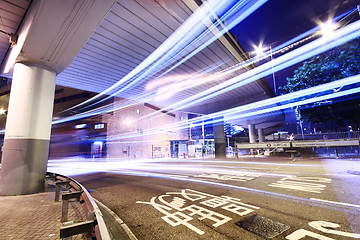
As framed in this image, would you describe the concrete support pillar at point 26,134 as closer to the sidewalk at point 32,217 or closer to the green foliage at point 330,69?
the sidewalk at point 32,217

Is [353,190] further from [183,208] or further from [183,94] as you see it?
[183,94]

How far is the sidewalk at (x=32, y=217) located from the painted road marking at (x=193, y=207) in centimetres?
183

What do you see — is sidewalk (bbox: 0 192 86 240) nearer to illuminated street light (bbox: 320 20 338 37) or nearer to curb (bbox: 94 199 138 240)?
curb (bbox: 94 199 138 240)

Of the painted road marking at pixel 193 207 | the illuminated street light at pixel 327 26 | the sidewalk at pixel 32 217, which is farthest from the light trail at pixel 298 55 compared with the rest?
the sidewalk at pixel 32 217

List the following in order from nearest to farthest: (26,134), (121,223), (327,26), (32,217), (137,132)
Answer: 1. (121,223)
2. (32,217)
3. (26,134)
4. (327,26)
5. (137,132)

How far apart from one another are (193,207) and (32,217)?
12.3 feet

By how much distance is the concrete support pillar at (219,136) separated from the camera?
2059 centimetres

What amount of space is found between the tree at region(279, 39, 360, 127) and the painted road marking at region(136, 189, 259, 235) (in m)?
22.2

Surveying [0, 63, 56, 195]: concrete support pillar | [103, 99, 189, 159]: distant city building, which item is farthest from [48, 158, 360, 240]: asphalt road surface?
[103, 99, 189, 159]: distant city building

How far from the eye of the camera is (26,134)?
19.2ft

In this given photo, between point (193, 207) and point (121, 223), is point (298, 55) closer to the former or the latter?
point (193, 207)

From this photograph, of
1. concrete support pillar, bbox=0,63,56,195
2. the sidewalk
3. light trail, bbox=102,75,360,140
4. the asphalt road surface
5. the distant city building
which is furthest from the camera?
the distant city building

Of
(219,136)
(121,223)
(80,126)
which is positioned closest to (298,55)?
(219,136)

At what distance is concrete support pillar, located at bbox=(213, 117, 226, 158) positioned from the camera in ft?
67.6
